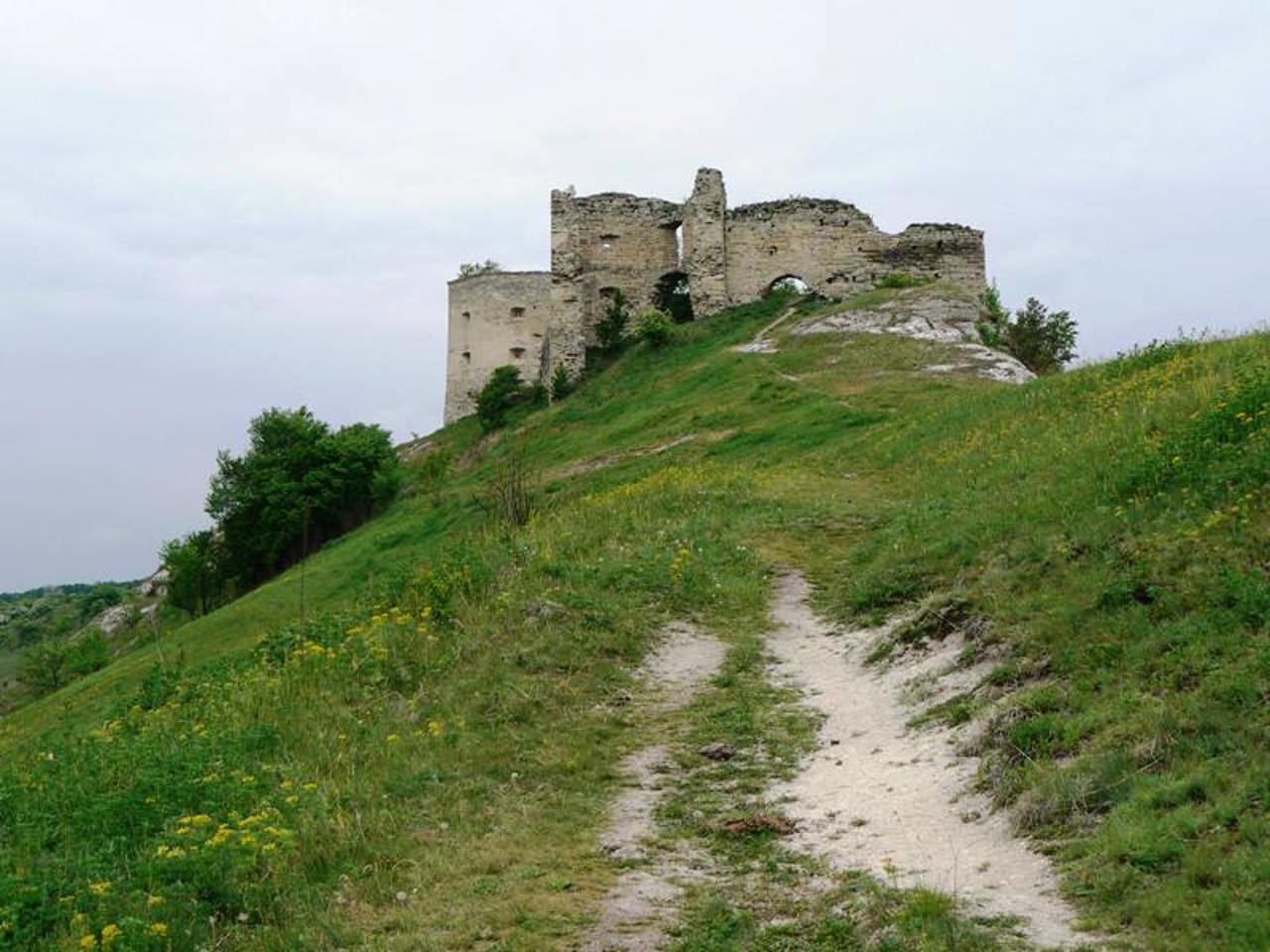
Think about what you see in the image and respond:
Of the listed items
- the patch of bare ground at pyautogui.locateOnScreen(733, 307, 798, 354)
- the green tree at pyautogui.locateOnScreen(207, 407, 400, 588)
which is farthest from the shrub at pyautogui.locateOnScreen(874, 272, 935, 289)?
the green tree at pyautogui.locateOnScreen(207, 407, 400, 588)

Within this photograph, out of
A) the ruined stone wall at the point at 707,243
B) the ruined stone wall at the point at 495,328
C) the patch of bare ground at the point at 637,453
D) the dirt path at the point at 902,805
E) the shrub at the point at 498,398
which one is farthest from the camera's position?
the ruined stone wall at the point at 495,328

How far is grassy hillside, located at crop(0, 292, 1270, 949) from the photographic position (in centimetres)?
576

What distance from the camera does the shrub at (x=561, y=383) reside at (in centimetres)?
4422

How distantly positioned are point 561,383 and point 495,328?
1640cm

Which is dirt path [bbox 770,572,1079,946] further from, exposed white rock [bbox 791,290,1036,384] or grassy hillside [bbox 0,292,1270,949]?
exposed white rock [bbox 791,290,1036,384]

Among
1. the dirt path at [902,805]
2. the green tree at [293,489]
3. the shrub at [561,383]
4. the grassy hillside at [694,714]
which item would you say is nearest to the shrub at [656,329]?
the shrub at [561,383]

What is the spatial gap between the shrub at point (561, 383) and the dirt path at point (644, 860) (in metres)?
34.3

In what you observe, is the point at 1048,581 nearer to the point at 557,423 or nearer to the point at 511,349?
the point at 557,423

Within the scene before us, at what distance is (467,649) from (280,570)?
38.5 metres

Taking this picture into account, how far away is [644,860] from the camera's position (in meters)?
6.62

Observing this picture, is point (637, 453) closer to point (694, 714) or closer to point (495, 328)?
point (694, 714)

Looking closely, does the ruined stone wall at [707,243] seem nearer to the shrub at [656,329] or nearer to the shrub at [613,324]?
the shrub at [656,329]

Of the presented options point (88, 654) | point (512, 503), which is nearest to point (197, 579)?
point (88, 654)

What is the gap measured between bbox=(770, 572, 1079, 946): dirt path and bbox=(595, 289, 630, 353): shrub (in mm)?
35479
